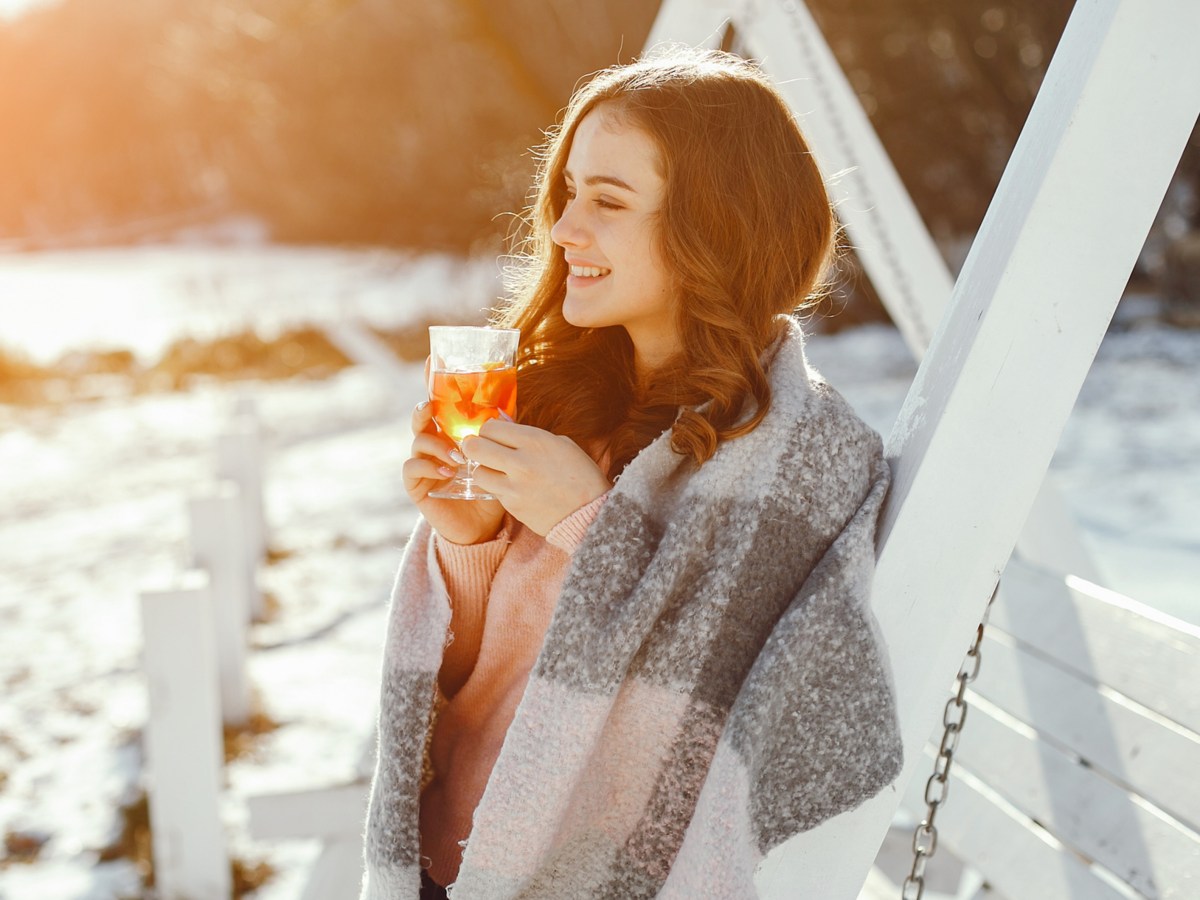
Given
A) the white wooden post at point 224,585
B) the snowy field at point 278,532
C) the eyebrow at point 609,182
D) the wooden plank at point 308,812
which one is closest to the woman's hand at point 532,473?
the eyebrow at point 609,182

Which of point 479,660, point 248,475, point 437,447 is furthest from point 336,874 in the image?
point 248,475

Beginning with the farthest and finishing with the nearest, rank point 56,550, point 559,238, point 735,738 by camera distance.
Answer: point 56,550 < point 559,238 < point 735,738

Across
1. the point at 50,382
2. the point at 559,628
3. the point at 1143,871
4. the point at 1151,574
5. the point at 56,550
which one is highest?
the point at 559,628

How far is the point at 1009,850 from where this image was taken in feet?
6.86

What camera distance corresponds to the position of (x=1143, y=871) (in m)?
1.78

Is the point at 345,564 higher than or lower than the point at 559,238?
lower

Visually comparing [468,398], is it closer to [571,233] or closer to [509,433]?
[509,433]

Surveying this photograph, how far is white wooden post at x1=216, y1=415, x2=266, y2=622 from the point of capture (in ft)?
16.6

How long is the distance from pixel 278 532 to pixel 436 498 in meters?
4.99

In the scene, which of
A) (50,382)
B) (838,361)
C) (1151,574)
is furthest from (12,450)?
(1151,574)

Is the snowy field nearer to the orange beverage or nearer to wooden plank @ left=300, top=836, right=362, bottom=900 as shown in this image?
wooden plank @ left=300, top=836, right=362, bottom=900

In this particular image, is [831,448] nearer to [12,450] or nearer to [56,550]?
[56,550]

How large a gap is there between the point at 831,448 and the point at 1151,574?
4227mm

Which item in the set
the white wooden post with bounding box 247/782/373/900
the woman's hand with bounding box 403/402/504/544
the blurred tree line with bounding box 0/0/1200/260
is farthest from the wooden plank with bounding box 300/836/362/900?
the blurred tree line with bounding box 0/0/1200/260
